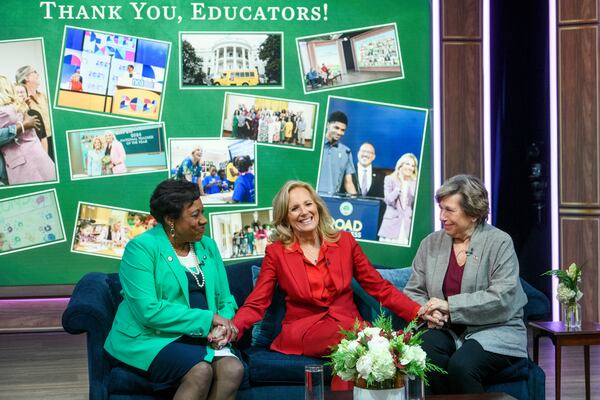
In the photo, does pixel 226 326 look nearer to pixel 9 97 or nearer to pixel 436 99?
pixel 9 97

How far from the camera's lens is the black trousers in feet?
13.2

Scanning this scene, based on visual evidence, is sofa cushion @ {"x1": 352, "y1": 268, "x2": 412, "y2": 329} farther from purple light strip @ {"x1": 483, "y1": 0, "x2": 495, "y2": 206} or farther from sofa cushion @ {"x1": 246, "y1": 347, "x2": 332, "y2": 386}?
purple light strip @ {"x1": 483, "y1": 0, "x2": 495, "y2": 206}

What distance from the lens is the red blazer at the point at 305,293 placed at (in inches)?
170

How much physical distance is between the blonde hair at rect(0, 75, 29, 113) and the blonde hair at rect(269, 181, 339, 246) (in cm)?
317

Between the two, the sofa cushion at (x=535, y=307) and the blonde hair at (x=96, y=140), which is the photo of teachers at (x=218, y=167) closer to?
the blonde hair at (x=96, y=140)

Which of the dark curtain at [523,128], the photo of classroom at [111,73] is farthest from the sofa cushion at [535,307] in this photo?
the photo of classroom at [111,73]

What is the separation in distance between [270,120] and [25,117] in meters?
1.85

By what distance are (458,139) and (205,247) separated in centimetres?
351

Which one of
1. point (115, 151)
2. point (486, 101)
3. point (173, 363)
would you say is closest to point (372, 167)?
point (486, 101)

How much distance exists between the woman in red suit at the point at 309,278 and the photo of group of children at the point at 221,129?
8.45ft

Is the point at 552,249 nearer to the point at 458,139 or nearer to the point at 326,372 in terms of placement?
the point at 458,139

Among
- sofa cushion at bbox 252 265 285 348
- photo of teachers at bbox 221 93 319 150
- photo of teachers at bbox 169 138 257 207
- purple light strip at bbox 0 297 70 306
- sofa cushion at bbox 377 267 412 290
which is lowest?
purple light strip at bbox 0 297 70 306

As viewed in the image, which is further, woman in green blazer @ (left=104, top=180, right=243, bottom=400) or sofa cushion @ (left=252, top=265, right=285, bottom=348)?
sofa cushion @ (left=252, top=265, right=285, bottom=348)

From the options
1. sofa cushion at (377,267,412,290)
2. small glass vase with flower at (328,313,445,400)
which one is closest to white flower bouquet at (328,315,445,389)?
small glass vase with flower at (328,313,445,400)
